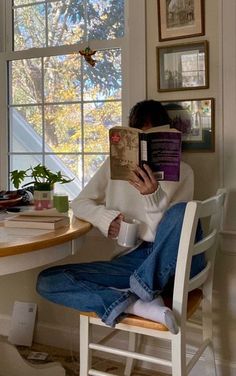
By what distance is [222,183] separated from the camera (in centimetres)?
199

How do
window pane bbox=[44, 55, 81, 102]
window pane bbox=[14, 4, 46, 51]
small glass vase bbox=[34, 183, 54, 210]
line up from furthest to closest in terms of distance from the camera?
window pane bbox=[14, 4, 46, 51], window pane bbox=[44, 55, 81, 102], small glass vase bbox=[34, 183, 54, 210]

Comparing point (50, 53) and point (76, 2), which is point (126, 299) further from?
point (76, 2)

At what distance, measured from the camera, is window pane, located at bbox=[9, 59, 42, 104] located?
2520 mm

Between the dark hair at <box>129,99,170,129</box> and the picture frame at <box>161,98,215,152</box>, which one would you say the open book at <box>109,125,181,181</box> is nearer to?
the dark hair at <box>129,99,170,129</box>

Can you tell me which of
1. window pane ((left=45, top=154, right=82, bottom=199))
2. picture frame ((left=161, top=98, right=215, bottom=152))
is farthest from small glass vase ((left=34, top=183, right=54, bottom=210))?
picture frame ((left=161, top=98, right=215, bottom=152))

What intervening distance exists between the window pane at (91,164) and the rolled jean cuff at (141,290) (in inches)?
38.1

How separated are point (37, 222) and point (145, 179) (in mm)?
418

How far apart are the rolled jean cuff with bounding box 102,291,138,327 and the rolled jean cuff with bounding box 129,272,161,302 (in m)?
0.04

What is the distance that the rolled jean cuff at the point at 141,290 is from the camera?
4.89 ft

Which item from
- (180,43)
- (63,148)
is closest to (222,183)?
(180,43)

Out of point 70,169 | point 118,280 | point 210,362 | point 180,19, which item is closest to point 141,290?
point 118,280

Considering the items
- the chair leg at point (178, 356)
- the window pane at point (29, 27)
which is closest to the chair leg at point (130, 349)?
the chair leg at point (178, 356)

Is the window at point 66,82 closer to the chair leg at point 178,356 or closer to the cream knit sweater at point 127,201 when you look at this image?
the cream knit sweater at point 127,201

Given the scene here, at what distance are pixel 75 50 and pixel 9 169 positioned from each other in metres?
0.76
